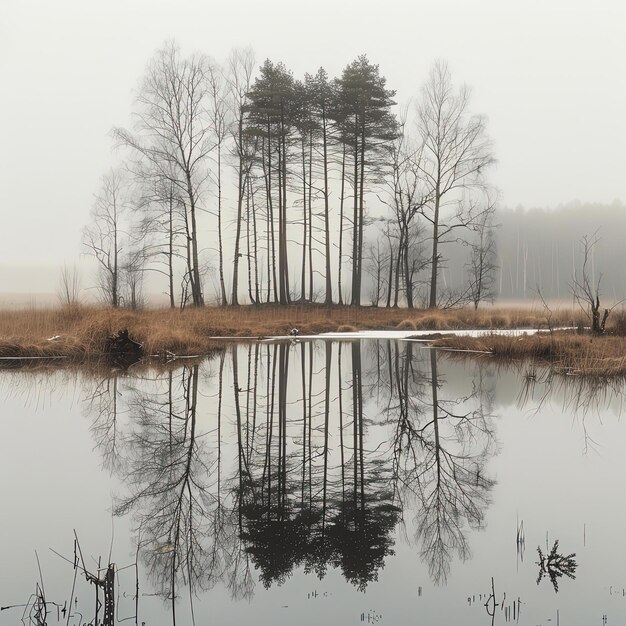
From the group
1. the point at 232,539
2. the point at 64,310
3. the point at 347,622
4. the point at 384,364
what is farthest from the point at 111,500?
the point at 64,310

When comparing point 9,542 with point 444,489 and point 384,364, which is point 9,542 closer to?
point 444,489

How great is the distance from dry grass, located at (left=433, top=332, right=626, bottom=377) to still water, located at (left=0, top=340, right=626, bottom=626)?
3.65 m

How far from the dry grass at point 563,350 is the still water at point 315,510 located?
12.0 feet

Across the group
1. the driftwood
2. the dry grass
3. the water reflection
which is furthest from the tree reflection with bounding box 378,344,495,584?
the driftwood

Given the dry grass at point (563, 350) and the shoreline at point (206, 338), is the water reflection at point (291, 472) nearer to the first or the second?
the dry grass at point (563, 350)

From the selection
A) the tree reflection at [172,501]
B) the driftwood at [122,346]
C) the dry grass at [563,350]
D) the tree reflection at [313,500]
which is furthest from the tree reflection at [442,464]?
the driftwood at [122,346]

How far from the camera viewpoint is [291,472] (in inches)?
184

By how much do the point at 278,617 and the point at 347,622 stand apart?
0.97 ft

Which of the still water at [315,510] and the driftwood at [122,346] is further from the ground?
the driftwood at [122,346]

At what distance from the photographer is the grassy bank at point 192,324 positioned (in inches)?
544

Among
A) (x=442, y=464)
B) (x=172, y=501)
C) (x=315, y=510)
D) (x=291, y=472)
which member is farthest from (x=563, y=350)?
(x=172, y=501)

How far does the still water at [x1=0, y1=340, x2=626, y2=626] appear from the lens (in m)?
2.77

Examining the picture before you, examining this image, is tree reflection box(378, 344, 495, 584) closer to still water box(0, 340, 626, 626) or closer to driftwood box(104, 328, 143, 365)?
still water box(0, 340, 626, 626)

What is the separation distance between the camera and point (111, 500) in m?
4.11
